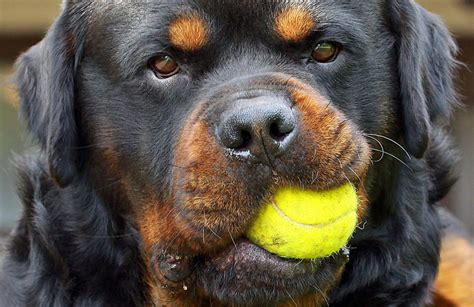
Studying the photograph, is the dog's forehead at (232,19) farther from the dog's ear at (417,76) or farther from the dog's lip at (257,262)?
the dog's lip at (257,262)

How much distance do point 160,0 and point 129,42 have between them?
0.19 metres

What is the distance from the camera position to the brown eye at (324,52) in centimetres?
329

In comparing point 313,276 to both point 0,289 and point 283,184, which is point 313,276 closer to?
point 283,184

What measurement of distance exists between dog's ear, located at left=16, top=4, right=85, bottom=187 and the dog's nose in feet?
2.98

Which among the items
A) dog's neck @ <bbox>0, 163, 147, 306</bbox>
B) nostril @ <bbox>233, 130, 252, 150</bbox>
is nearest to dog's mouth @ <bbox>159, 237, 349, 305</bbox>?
nostril @ <bbox>233, 130, 252, 150</bbox>

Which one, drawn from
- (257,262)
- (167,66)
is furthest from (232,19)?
(257,262)

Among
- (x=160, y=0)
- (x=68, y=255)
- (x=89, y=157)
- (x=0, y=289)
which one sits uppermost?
(x=160, y=0)

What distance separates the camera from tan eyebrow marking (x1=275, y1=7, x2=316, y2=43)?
127 inches

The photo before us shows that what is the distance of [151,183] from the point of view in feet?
10.9

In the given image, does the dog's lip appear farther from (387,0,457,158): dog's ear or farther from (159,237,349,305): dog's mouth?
(387,0,457,158): dog's ear

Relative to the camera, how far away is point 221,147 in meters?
2.89

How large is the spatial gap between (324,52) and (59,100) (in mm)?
1024

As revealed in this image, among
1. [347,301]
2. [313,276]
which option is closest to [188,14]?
[313,276]

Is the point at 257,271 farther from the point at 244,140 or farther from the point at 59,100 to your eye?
the point at 59,100
